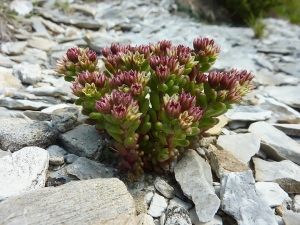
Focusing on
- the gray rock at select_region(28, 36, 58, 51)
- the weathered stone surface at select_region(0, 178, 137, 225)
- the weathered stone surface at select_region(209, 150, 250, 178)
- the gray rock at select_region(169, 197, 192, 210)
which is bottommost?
the gray rock at select_region(169, 197, 192, 210)

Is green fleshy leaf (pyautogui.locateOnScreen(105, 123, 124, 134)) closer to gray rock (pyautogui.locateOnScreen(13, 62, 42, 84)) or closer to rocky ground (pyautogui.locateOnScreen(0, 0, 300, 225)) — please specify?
rocky ground (pyautogui.locateOnScreen(0, 0, 300, 225))

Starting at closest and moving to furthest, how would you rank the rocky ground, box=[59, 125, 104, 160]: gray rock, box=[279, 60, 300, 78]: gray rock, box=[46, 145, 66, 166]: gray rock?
1. the rocky ground
2. box=[46, 145, 66, 166]: gray rock
3. box=[59, 125, 104, 160]: gray rock
4. box=[279, 60, 300, 78]: gray rock

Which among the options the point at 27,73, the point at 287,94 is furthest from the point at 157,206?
the point at 287,94

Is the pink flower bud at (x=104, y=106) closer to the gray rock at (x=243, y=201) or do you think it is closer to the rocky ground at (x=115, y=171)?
the rocky ground at (x=115, y=171)

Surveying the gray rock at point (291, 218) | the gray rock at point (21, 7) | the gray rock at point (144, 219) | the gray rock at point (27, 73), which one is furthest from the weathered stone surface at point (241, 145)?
the gray rock at point (21, 7)

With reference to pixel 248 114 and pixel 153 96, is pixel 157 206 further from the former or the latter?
pixel 248 114

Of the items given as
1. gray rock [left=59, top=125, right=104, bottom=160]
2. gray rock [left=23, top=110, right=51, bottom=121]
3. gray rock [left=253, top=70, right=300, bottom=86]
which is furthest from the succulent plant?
gray rock [left=253, top=70, right=300, bottom=86]
